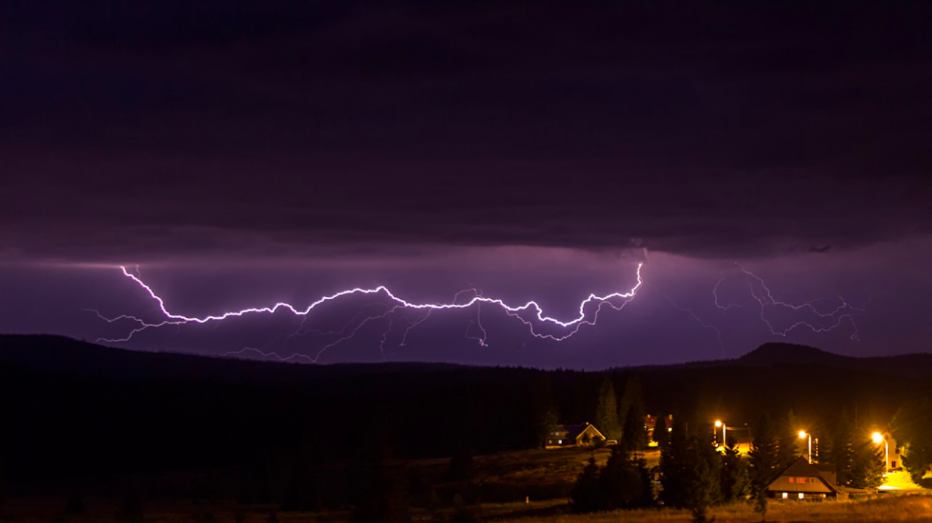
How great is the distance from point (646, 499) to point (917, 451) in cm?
2675

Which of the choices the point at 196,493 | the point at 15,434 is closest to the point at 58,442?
the point at 15,434

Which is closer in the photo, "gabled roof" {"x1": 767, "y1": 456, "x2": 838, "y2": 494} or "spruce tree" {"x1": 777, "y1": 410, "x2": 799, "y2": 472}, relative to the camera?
"gabled roof" {"x1": 767, "y1": 456, "x2": 838, "y2": 494}

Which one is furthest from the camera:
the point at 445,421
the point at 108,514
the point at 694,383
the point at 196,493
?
the point at 694,383

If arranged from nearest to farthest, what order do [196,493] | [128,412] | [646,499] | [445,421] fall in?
[646,499] < [196,493] < [445,421] < [128,412]

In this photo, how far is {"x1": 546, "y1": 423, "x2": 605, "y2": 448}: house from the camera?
118m

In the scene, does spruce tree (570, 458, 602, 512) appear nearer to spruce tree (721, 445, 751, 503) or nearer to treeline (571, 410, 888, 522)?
treeline (571, 410, 888, 522)

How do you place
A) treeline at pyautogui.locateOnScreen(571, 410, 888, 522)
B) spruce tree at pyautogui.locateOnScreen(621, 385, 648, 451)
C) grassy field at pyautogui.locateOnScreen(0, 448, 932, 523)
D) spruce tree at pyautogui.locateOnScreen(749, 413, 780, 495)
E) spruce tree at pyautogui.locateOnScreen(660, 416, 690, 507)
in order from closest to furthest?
grassy field at pyautogui.locateOnScreen(0, 448, 932, 523)
treeline at pyautogui.locateOnScreen(571, 410, 888, 522)
spruce tree at pyautogui.locateOnScreen(660, 416, 690, 507)
spruce tree at pyautogui.locateOnScreen(749, 413, 780, 495)
spruce tree at pyautogui.locateOnScreen(621, 385, 648, 451)

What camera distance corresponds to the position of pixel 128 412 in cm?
17988

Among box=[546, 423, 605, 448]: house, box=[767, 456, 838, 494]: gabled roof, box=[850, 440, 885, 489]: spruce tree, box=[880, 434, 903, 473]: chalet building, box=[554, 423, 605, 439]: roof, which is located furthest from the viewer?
box=[554, 423, 605, 439]: roof

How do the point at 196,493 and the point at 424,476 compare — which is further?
the point at 196,493

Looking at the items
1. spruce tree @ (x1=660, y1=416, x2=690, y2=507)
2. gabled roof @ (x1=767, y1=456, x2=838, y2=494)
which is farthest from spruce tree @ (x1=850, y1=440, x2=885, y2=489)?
spruce tree @ (x1=660, y1=416, x2=690, y2=507)

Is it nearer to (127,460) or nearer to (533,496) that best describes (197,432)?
(127,460)

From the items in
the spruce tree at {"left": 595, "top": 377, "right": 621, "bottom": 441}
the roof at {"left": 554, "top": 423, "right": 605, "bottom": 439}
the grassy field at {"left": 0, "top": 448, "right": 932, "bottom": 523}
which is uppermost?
the spruce tree at {"left": 595, "top": 377, "right": 621, "bottom": 441}

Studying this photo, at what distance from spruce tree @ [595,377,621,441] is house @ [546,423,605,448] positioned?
5.13ft
